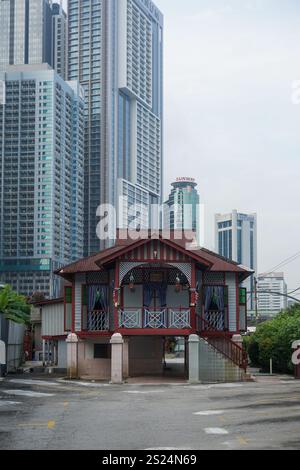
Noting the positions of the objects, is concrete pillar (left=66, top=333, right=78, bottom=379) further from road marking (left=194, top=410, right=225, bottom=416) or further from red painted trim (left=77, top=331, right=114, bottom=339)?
road marking (left=194, top=410, right=225, bottom=416)

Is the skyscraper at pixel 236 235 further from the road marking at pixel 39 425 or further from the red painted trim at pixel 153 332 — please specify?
the road marking at pixel 39 425

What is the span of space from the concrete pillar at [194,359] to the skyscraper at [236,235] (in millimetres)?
81416

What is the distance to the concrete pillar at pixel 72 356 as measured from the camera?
123 feet

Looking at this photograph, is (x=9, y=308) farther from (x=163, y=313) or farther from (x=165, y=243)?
(x=165, y=243)

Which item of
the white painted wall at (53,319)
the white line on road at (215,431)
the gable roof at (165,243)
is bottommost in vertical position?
the white line on road at (215,431)

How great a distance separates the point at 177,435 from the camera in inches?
633

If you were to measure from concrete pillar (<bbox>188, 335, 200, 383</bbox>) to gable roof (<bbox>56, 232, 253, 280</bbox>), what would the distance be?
3.62 meters

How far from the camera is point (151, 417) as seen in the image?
19.7m

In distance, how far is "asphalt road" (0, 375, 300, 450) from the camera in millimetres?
15039

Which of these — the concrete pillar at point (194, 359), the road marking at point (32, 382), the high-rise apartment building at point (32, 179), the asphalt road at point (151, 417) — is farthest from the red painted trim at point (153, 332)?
→ the high-rise apartment building at point (32, 179)

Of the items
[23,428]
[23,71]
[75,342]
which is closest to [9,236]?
[23,71]

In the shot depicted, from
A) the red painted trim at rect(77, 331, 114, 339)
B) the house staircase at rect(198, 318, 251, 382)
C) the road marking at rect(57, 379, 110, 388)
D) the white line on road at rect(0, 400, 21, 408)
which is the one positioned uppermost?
the red painted trim at rect(77, 331, 114, 339)

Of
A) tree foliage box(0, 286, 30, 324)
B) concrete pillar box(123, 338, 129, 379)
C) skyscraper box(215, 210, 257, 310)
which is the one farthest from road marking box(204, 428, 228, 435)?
skyscraper box(215, 210, 257, 310)

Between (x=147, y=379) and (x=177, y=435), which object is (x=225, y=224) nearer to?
(x=147, y=379)
